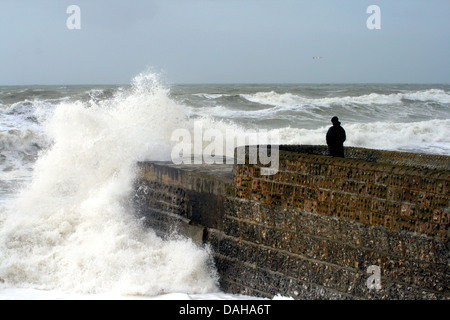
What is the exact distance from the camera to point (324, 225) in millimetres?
4215

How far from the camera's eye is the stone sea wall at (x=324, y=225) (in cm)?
360

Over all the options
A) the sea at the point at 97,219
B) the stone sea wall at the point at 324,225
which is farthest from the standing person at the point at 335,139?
the sea at the point at 97,219

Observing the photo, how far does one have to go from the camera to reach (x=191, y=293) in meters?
5.01

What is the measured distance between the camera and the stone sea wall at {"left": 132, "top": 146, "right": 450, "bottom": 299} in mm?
3600

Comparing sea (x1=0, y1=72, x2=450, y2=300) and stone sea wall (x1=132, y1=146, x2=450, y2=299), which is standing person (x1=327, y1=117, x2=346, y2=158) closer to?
stone sea wall (x1=132, y1=146, x2=450, y2=299)

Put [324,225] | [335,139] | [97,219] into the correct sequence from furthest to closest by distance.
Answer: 1. [97,219]
2. [335,139]
3. [324,225]

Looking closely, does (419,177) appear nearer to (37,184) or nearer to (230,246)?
(230,246)

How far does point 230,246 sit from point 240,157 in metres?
0.96

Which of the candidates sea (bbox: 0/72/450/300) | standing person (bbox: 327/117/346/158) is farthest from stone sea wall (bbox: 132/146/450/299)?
standing person (bbox: 327/117/346/158)

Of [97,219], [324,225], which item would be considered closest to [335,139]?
[324,225]

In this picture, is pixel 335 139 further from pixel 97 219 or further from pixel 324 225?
pixel 97 219

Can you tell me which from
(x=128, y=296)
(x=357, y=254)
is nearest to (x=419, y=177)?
(x=357, y=254)

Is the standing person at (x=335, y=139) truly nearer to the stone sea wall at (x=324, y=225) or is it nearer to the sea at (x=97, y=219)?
the stone sea wall at (x=324, y=225)

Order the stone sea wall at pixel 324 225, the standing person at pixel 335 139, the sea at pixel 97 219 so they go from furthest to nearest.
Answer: the standing person at pixel 335 139, the sea at pixel 97 219, the stone sea wall at pixel 324 225
